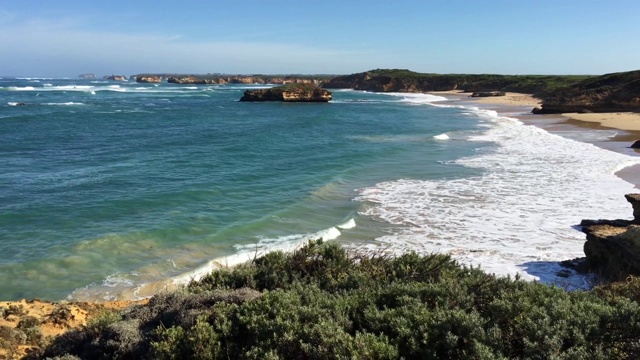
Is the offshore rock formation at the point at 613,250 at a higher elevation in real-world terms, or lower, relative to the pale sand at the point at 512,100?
lower

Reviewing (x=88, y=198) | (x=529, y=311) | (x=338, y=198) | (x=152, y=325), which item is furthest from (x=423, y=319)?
(x=88, y=198)

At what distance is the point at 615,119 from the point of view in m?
41.9

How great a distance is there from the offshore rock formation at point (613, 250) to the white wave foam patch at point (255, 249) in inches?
204

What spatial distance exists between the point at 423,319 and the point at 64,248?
9776 mm

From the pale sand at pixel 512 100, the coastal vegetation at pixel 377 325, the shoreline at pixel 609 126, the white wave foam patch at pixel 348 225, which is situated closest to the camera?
the coastal vegetation at pixel 377 325

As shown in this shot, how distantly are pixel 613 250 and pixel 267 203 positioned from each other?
32.2 ft

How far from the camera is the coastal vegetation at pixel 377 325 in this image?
152 inches

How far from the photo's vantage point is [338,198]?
1612 cm

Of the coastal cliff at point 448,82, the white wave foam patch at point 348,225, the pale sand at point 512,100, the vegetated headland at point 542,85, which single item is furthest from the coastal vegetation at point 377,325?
the coastal cliff at point 448,82

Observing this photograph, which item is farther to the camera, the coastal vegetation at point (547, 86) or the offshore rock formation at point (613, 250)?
the coastal vegetation at point (547, 86)

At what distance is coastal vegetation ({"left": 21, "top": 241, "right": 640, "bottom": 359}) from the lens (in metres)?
3.85

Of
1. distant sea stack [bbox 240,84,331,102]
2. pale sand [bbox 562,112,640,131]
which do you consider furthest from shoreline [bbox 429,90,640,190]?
distant sea stack [bbox 240,84,331,102]

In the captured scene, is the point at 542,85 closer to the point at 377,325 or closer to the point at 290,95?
the point at 290,95

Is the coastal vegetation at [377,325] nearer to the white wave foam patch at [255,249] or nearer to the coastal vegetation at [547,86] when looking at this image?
the white wave foam patch at [255,249]
